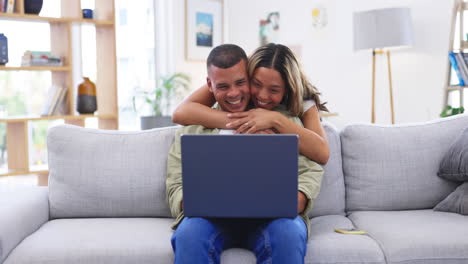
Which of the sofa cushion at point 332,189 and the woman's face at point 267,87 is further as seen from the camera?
the sofa cushion at point 332,189

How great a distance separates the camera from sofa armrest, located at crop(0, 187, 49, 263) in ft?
5.21

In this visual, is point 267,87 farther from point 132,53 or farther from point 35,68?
point 132,53

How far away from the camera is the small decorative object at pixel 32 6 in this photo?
3.47 m

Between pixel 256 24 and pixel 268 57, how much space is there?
3.70m

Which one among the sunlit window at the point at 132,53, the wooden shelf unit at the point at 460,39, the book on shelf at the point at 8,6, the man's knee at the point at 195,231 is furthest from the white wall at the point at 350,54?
the man's knee at the point at 195,231

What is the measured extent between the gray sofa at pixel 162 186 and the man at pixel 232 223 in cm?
14

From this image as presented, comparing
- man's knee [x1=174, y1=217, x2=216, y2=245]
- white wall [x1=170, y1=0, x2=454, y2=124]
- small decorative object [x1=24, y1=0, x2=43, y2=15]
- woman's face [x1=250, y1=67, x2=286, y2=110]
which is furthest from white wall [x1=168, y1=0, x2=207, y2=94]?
man's knee [x1=174, y1=217, x2=216, y2=245]

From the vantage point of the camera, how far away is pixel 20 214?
5.65 ft

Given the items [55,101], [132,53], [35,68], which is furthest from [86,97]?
[132,53]

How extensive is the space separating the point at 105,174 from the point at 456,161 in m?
1.32

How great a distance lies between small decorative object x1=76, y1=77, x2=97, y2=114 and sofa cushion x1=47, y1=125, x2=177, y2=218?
1742 mm

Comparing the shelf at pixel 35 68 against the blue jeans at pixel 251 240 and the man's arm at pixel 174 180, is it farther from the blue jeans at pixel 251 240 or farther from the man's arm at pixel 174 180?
the blue jeans at pixel 251 240

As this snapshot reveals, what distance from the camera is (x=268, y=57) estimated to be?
176cm

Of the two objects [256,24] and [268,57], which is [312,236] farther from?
[256,24]
